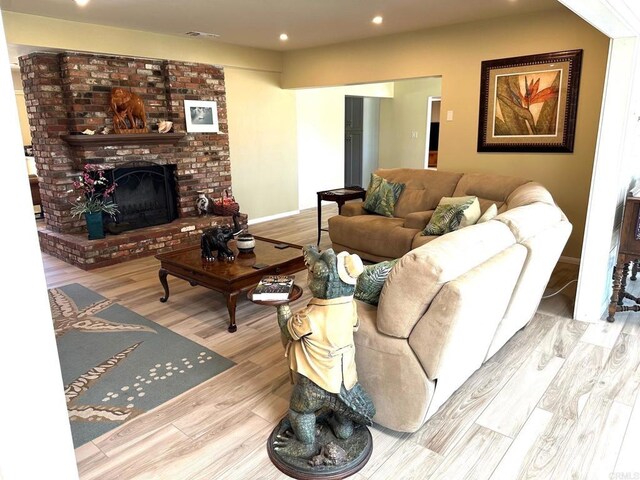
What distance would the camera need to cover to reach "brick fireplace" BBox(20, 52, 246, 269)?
4.64 metres

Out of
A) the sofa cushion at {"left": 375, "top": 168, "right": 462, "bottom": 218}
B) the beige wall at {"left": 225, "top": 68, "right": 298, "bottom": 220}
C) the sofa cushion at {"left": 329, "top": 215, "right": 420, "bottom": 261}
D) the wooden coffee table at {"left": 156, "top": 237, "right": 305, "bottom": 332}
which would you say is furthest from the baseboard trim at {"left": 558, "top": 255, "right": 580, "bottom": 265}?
the beige wall at {"left": 225, "top": 68, "right": 298, "bottom": 220}

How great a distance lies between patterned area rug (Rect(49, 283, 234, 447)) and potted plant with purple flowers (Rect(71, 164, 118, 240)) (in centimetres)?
133

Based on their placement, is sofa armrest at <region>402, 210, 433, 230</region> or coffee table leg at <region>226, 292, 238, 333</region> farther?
sofa armrest at <region>402, 210, 433, 230</region>

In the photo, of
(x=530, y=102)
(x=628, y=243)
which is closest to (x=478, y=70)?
(x=530, y=102)

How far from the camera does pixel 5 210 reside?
691 mm

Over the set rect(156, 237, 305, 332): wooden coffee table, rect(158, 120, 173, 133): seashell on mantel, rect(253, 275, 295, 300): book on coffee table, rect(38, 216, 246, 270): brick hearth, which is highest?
rect(158, 120, 173, 133): seashell on mantel

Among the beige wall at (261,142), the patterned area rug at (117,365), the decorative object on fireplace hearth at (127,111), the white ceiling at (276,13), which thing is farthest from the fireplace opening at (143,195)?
the patterned area rug at (117,365)

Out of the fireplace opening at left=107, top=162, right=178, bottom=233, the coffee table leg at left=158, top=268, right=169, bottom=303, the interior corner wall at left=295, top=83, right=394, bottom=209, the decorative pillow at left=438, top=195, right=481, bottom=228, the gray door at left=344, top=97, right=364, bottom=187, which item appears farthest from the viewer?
the gray door at left=344, top=97, right=364, bottom=187

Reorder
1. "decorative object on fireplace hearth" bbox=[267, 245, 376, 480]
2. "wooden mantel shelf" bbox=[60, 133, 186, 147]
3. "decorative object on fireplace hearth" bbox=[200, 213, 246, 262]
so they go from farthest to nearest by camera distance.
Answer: "wooden mantel shelf" bbox=[60, 133, 186, 147], "decorative object on fireplace hearth" bbox=[200, 213, 246, 262], "decorative object on fireplace hearth" bbox=[267, 245, 376, 480]

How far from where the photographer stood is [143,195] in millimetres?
5395

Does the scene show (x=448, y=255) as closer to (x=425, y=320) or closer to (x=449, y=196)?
(x=425, y=320)

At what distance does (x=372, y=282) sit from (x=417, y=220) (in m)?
2.28

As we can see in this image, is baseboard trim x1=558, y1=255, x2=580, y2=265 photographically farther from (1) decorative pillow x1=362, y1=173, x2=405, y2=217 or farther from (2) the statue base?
(2) the statue base

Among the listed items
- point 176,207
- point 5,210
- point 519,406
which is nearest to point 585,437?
point 519,406
